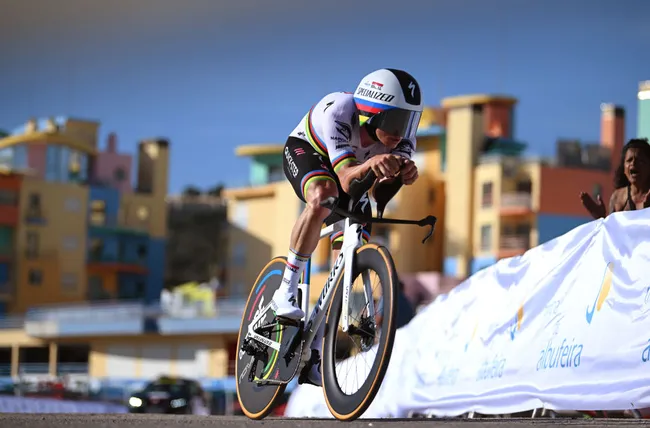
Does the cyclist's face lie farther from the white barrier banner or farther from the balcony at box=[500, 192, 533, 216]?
the balcony at box=[500, 192, 533, 216]

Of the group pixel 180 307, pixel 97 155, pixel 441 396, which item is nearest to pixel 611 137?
pixel 180 307

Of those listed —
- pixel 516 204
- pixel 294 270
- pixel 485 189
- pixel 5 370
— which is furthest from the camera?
pixel 5 370

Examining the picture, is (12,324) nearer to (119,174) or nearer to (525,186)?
(119,174)

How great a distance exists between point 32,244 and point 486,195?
34213 mm

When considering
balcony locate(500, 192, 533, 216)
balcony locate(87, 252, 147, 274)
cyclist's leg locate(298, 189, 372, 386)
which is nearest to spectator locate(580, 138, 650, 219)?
cyclist's leg locate(298, 189, 372, 386)

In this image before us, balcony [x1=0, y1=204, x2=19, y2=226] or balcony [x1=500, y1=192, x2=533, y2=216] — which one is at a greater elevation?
balcony [x1=500, y1=192, x2=533, y2=216]

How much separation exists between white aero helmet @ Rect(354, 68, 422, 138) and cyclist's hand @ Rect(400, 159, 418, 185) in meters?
0.32

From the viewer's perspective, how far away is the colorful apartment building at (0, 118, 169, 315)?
90.7 meters

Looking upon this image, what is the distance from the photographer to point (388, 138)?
769cm

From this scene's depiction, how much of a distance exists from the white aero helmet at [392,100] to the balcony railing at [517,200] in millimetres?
69310

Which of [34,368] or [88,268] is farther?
[88,268]

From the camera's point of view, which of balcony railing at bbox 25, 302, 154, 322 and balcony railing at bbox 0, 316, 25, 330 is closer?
balcony railing at bbox 25, 302, 154, 322

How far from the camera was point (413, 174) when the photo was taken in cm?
743

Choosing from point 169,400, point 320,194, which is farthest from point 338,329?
point 169,400
